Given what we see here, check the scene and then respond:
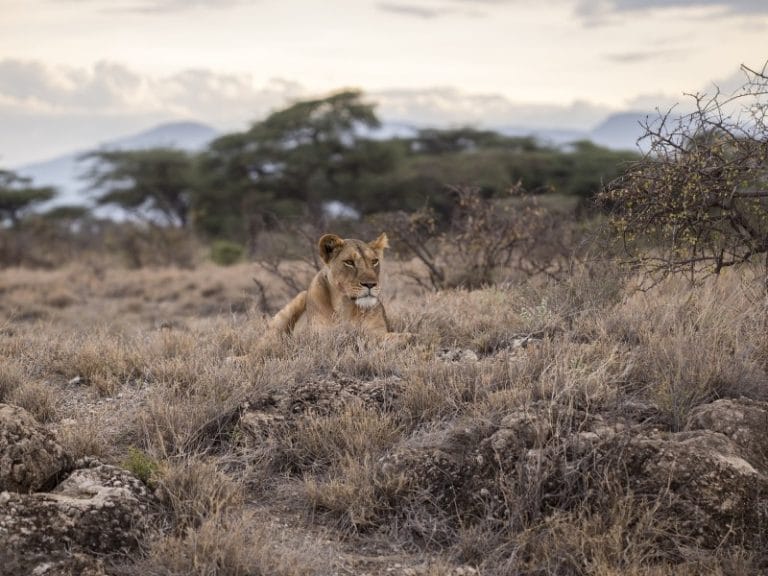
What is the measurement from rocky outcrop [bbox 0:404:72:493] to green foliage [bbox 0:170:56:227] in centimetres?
3852

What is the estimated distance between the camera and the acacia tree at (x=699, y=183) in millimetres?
5672

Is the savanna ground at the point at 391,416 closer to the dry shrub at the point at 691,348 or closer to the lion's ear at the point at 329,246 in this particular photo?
the dry shrub at the point at 691,348

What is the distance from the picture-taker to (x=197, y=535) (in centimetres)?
388

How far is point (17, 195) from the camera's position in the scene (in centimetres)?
4056

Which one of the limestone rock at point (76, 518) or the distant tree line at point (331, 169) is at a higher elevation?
the limestone rock at point (76, 518)

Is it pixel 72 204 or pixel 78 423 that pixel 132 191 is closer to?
pixel 72 204

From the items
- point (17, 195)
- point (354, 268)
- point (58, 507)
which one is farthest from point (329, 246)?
point (17, 195)

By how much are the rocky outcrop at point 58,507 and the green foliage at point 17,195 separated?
38606 millimetres

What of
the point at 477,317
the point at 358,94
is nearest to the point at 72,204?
the point at 358,94

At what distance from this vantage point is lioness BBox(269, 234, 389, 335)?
6.42 metres

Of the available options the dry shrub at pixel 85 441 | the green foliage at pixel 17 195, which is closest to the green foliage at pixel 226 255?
the green foliage at pixel 17 195

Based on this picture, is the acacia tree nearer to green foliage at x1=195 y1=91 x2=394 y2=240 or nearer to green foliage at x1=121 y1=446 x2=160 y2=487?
green foliage at x1=121 y1=446 x2=160 y2=487

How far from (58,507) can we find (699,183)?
413 cm

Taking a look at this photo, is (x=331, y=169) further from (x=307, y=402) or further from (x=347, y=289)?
(x=307, y=402)
